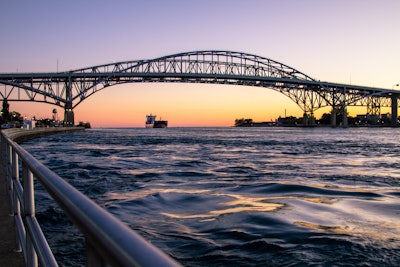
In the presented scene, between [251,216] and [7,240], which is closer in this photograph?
[7,240]

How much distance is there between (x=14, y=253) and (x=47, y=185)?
1.76m

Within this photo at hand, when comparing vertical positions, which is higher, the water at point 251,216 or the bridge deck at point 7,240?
the bridge deck at point 7,240

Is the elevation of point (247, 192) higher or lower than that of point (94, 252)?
lower

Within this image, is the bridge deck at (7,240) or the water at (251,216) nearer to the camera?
the bridge deck at (7,240)

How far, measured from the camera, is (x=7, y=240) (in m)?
3.19

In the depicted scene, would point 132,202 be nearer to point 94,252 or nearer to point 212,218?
point 212,218

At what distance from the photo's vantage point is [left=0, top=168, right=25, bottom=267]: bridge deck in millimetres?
2720

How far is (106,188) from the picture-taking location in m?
8.55

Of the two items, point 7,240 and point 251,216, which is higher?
point 7,240

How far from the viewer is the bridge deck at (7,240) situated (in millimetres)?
2720

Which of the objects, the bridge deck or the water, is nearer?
the bridge deck

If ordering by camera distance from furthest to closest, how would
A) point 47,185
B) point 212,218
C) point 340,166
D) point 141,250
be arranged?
1. point 340,166
2. point 212,218
3. point 47,185
4. point 141,250

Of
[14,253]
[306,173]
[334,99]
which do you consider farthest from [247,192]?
[334,99]

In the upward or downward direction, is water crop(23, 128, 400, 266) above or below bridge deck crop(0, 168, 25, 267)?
below
